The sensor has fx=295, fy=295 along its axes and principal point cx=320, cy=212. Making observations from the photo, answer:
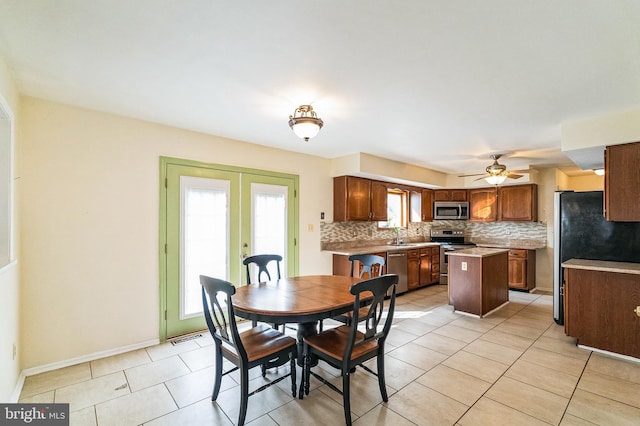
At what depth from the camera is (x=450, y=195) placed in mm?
6801

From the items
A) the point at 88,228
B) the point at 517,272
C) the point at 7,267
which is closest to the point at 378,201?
the point at 517,272

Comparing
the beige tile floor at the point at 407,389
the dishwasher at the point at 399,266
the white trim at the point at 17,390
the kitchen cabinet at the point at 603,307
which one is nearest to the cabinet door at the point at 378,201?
the dishwasher at the point at 399,266

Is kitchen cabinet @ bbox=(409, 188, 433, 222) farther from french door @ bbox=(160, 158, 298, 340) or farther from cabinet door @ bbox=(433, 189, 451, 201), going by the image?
french door @ bbox=(160, 158, 298, 340)

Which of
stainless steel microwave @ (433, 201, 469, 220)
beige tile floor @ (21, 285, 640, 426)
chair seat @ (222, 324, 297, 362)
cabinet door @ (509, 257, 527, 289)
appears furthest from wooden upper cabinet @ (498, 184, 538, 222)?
chair seat @ (222, 324, 297, 362)

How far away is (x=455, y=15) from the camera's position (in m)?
1.54

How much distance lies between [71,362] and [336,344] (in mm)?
2525

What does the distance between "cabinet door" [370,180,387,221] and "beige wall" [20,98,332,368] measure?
3165 millimetres

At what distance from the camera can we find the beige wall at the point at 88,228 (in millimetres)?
2604

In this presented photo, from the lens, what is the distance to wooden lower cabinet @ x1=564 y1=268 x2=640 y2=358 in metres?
2.84

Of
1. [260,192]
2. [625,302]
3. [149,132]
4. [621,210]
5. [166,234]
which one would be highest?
[149,132]

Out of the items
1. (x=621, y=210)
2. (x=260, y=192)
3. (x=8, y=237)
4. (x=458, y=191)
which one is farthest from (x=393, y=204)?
(x=8, y=237)

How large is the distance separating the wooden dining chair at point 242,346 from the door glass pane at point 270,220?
5.97 ft

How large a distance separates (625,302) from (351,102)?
3.30m

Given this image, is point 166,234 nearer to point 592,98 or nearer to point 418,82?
point 418,82
